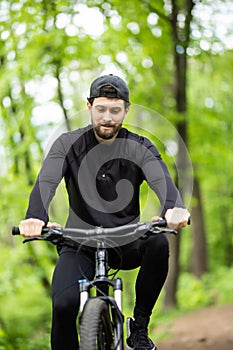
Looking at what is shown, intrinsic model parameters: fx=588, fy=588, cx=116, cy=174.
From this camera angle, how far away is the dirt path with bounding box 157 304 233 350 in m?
9.11

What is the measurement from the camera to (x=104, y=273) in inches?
149

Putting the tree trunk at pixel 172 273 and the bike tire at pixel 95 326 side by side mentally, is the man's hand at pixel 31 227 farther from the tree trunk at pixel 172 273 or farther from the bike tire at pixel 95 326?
the tree trunk at pixel 172 273

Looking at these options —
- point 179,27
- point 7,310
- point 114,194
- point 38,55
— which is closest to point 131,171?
point 114,194

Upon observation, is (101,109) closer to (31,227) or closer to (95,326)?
(31,227)

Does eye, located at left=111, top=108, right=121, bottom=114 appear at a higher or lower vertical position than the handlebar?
higher

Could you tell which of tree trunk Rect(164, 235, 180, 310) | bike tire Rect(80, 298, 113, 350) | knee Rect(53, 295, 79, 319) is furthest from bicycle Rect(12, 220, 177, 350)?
tree trunk Rect(164, 235, 180, 310)

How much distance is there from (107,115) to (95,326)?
1.50 m

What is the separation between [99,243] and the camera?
3.77m

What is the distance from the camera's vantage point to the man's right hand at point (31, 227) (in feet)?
11.9

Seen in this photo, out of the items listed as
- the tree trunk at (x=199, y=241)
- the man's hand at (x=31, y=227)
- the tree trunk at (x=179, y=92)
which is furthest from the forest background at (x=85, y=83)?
the tree trunk at (x=199, y=241)

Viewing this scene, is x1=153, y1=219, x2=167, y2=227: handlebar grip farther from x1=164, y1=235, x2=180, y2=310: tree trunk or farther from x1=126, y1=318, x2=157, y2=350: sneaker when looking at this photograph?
x1=164, y1=235, x2=180, y2=310: tree trunk

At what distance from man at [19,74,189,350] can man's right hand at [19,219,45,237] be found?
0.17 metres

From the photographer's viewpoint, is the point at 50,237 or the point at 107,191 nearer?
the point at 50,237

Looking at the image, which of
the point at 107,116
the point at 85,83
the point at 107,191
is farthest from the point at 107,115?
the point at 85,83
